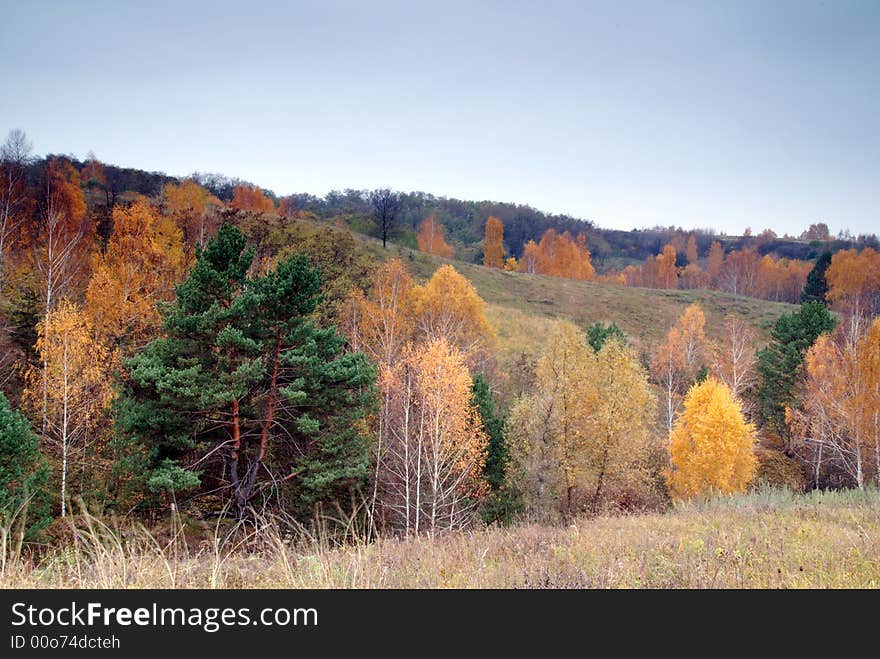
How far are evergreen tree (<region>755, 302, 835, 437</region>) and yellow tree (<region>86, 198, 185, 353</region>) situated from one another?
3997 centimetres

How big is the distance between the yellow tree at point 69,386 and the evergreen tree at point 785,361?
4129cm

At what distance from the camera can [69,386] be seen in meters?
15.9

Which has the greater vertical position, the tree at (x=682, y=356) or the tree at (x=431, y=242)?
the tree at (x=431, y=242)

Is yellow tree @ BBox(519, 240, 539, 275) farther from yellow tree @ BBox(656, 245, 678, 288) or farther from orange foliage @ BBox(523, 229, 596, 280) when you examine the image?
yellow tree @ BBox(656, 245, 678, 288)

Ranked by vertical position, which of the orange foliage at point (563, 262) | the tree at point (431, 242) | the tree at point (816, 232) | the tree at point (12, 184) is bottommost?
the tree at point (12, 184)

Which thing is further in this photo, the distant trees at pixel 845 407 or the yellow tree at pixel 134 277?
the yellow tree at pixel 134 277

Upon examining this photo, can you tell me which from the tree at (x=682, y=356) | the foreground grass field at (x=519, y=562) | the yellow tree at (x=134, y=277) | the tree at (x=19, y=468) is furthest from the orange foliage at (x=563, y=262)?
the foreground grass field at (x=519, y=562)

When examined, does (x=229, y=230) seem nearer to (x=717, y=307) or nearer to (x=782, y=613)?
(x=782, y=613)

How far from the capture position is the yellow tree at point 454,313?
3547 cm

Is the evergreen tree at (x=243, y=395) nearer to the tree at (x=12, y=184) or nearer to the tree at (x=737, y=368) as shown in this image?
the tree at (x=12, y=184)

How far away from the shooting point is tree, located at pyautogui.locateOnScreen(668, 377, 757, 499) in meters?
24.5

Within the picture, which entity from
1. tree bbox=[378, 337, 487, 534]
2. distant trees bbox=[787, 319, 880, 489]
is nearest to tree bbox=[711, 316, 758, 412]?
distant trees bbox=[787, 319, 880, 489]

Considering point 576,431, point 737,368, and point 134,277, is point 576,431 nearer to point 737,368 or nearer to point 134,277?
point 134,277

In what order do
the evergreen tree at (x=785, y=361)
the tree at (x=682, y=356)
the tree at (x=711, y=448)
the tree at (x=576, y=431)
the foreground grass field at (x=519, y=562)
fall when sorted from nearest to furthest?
the foreground grass field at (x=519, y=562)
the tree at (x=576, y=431)
the tree at (x=711, y=448)
the evergreen tree at (x=785, y=361)
the tree at (x=682, y=356)
